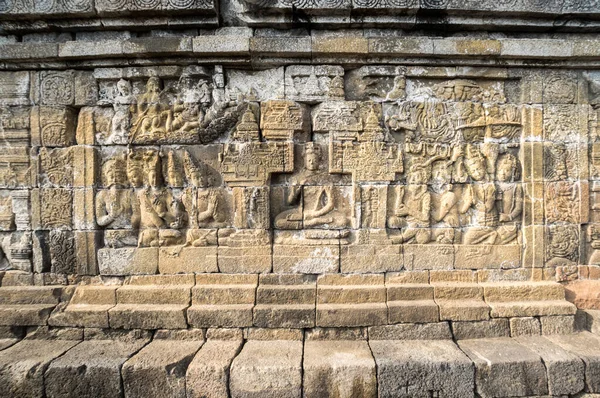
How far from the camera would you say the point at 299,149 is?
3.97 m

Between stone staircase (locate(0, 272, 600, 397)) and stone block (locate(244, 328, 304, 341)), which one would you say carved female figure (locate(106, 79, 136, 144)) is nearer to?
stone staircase (locate(0, 272, 600, 397))

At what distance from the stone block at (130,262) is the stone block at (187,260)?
101 mm

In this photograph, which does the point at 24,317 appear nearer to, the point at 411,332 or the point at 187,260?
the point at 187,260

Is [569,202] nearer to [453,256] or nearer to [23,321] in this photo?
[453,256]

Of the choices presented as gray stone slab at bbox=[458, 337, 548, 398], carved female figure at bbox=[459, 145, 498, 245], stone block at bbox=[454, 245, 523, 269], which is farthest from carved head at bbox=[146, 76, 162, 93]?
gray stone slab at bbox=[458, 337, 548, 398]

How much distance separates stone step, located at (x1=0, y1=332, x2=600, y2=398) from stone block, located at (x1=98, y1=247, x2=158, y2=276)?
0.91 meters

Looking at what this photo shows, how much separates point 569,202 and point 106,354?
5858mm

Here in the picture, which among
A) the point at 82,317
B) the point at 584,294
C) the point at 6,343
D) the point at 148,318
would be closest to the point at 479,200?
the point at 584,294

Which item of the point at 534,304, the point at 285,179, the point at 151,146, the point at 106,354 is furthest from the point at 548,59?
the point at 106,354

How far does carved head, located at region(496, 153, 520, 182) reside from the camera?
154 inches

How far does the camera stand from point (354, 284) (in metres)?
3.82

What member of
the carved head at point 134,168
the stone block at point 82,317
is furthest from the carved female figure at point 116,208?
the stone block at point 82,317

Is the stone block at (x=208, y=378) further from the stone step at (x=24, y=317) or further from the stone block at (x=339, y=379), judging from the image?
the stone step at (x=24, y=317)

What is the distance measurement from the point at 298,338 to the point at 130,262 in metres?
2.30
